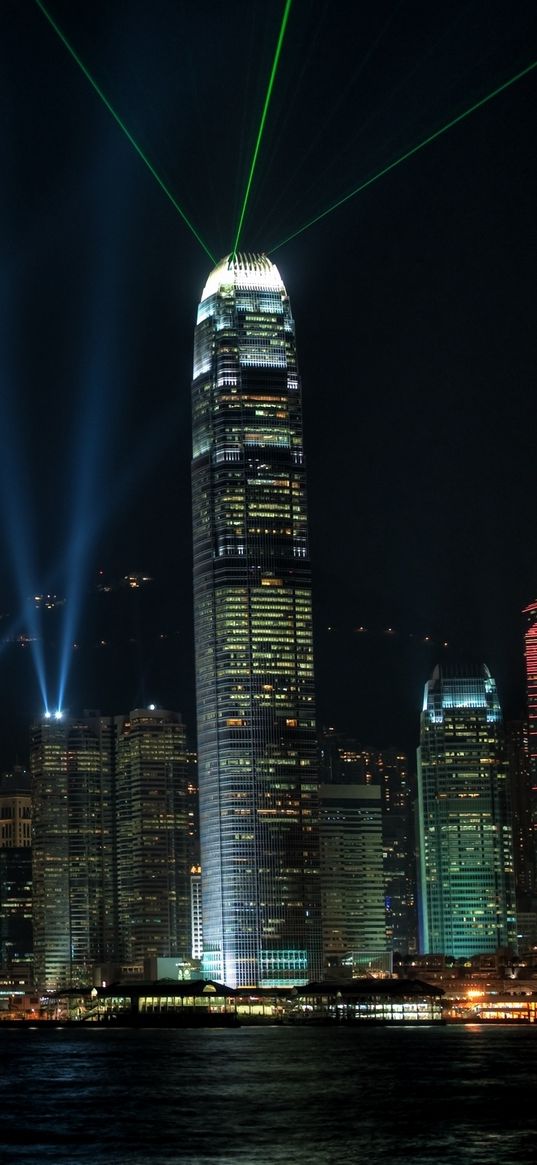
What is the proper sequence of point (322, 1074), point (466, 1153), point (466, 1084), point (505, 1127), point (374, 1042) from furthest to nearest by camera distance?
1. point (374, 1042)
2. point (322, 1074)
3. point (466, 1084)
4. point (505, 1127)
5. point (466, 1153)

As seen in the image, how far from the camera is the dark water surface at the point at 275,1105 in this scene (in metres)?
93.0

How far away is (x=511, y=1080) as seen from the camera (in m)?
126

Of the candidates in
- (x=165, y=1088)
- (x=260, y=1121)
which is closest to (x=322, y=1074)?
(x=165, y=1088)

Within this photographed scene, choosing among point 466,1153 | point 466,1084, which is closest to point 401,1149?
point 466,1153

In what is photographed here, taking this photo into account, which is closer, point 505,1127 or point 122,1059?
point 505,1127

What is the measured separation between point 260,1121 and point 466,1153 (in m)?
15.4

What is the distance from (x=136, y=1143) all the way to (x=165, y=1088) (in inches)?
1195

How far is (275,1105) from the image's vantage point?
370ft

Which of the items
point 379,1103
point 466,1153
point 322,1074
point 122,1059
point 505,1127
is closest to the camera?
point 466,1153

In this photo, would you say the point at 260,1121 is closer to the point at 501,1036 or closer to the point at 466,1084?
the point at 466,1084

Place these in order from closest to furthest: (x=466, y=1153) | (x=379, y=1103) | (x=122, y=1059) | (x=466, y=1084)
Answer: (x=466, y=1153) < (x=379, y=1103) < (x=466, y=1084) < (x=122, y=1059)

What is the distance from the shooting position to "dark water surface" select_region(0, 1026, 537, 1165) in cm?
9300

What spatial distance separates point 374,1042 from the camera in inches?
7205

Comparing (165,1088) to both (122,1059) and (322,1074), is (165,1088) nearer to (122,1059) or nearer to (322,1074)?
(322,1074)
